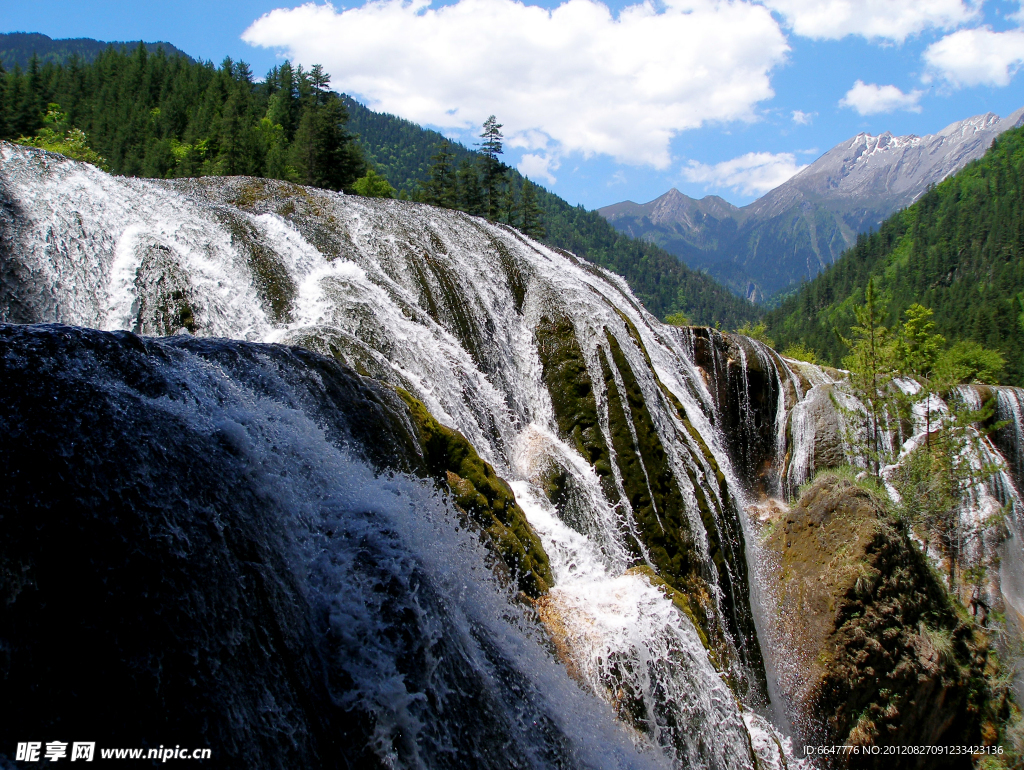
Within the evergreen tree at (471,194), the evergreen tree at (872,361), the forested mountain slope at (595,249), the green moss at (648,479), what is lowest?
the green moss at (648,479)

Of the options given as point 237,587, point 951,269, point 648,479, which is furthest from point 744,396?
point 951,269

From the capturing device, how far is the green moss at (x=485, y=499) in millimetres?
7320

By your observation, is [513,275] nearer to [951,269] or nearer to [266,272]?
[266,272]

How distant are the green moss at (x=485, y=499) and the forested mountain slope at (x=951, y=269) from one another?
227 ft

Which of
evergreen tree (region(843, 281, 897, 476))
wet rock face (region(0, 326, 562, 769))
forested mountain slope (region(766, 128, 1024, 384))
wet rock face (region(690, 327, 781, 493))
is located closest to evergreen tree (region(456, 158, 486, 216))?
wet rock face (region(690, 327, 781, 493))

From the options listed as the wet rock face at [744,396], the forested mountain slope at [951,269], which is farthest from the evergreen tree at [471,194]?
the forested mountain slope at [951,269]

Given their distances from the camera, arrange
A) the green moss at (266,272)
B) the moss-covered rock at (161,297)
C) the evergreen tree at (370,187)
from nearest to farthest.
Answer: the moss-covered rock at (161,297) → the green moss at (266,272) → the evergreen tree at (370,187)

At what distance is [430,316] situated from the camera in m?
12.8

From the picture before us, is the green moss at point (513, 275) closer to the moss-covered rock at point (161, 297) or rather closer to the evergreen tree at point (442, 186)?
the moss-covered rock at point (161, 297)

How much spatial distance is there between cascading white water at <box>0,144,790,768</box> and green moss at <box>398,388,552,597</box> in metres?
0.57

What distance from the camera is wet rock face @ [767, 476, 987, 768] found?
10.5 m

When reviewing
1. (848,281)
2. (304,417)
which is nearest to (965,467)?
(304,417)

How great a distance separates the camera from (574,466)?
37.1 ft

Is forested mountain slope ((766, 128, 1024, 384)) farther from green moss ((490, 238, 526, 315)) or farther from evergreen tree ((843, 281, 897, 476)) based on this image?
green moss ((490, 238, 526, 315))
